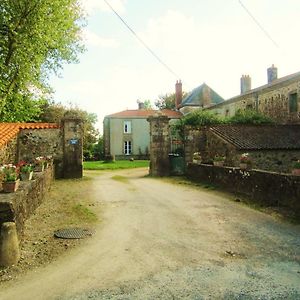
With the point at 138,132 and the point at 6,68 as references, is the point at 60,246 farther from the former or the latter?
the point at 138,132

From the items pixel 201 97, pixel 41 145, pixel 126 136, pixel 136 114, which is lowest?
pixel 41 145

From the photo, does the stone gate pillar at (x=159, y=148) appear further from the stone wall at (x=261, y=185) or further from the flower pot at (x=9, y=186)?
the flower pot at (x=9, y=186)

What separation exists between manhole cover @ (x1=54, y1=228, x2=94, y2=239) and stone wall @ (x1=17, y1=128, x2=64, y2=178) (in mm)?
11810

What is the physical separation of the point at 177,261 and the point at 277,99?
82.8 ft

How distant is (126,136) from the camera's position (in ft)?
150

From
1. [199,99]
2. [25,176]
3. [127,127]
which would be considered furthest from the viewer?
[199,99]

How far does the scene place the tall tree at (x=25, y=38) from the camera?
17.5 m

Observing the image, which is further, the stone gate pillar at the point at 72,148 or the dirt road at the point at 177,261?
the stone gate pillar at the point at 72,148

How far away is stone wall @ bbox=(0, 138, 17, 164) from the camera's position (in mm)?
15562

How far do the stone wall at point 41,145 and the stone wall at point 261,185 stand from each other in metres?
8.41

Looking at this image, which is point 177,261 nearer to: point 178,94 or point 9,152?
point 9,152

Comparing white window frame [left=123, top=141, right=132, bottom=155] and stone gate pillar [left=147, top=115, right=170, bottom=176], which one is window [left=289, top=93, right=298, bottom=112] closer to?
stone gate pillar [left=147, top=115, right=170, bottom=176]

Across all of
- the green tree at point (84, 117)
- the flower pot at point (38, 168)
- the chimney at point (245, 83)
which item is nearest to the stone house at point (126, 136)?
the green tree at point (84, 117)

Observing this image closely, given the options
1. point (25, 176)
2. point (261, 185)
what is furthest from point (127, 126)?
point (25, 176)
